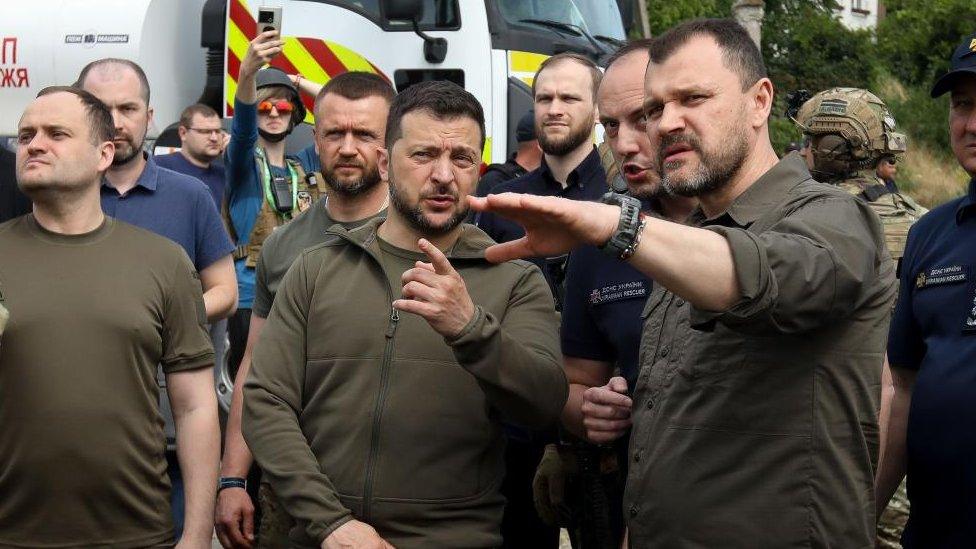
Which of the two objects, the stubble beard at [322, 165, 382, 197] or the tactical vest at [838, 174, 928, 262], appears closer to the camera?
the stubble beard at [322, 165, 382, 197]

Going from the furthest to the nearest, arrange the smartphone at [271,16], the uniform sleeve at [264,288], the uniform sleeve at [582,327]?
the smartphone at [271,16]
the uniform sleeve at [264,288]
the uniform sleeve at [582,327]

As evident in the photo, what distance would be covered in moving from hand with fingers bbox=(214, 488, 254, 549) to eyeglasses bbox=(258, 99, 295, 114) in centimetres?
333

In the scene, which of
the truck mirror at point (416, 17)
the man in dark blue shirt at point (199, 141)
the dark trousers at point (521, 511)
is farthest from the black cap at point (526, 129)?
the dark trousers at point (521, 511)

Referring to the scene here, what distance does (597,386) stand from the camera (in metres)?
4.16

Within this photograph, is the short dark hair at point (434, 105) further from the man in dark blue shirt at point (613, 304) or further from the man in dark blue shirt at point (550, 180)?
the man in dark blue shirt at point (550, 180)

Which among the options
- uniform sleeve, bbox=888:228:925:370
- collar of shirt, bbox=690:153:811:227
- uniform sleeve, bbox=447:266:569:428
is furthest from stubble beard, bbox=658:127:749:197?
uniform sleeve, bbox=888:228:925:370

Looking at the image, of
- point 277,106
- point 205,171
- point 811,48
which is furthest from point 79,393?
point 811,48

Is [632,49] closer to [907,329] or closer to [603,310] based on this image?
[603,310]

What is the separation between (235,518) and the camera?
4461mm

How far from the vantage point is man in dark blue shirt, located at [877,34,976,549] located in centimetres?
367

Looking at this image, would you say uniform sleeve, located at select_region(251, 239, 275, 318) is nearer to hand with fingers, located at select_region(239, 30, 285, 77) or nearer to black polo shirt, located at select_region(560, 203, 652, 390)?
black polo shirt, located at select_region(560, 203, 652, 390)

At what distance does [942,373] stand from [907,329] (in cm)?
33

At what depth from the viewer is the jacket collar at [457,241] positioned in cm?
394

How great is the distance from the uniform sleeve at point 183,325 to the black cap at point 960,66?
2.28m
